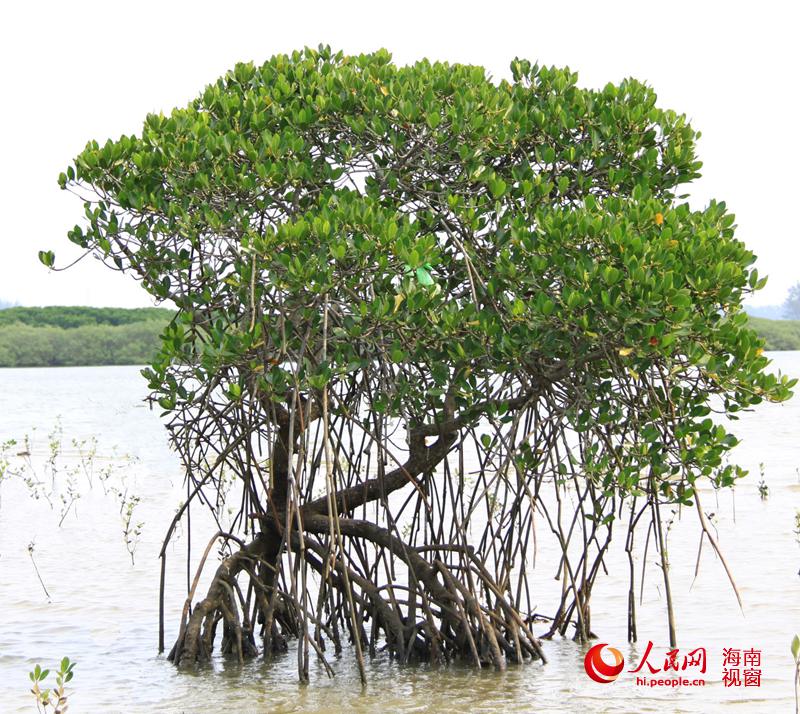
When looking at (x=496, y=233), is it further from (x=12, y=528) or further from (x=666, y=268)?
(x=12, y=528)

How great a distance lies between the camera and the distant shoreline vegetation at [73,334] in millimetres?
49562

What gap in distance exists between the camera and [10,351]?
51219 mm

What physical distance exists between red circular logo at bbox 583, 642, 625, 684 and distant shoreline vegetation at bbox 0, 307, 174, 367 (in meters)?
44.2

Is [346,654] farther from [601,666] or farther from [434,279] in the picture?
[434,279]

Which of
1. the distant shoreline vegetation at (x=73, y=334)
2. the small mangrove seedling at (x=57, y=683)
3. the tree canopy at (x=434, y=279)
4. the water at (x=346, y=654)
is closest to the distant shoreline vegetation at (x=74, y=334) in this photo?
the distant shoreline vegetation at (x=73, y=334)

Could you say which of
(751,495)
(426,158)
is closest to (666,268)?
(426,158)

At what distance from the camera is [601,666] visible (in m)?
5.72

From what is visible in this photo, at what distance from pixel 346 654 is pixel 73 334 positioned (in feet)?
155

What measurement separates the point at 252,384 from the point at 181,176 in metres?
1.09

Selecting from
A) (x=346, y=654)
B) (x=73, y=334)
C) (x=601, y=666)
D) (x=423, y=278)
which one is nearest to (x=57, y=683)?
(x=346, y=654)

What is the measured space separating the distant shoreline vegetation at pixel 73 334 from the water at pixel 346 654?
37631 mm

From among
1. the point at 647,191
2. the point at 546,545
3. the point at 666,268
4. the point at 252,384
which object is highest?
the point at 647,191

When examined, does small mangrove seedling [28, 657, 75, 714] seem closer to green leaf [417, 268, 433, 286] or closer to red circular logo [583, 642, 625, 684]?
green leaf [417, 268, 433, 286]

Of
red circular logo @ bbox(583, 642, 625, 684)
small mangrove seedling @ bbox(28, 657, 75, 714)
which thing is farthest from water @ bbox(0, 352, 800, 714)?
small mangrove seedling @ bbox(28, 657, 75, 714)
